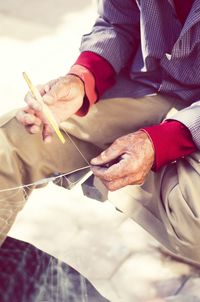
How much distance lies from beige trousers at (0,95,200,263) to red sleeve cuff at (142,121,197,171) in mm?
20

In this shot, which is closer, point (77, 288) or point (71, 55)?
point (77, 288)

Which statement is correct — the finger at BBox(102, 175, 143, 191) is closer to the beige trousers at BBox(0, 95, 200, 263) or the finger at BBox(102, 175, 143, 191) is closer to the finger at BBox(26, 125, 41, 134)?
the beige trousers at BBox(0, 95, 200, 263)

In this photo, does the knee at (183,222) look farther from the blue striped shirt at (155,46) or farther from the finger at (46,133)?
the finger at (46,133)

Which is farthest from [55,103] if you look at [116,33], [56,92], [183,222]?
[183,222]

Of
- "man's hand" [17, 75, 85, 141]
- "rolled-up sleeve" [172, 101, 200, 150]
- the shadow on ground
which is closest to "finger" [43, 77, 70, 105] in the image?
"man's hand" [17, 75, 85, 141]

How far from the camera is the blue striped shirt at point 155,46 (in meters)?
1.13

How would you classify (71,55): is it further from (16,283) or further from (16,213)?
(16,283)

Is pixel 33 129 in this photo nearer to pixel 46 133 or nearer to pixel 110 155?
pixel 46 133

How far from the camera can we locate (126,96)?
4.19 ft

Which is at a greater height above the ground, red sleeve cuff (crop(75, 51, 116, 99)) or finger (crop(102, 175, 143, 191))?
red sleeve cuff (crop(75, 51, 116, 99))

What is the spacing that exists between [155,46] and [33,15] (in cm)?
169

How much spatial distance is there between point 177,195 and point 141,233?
0.24m

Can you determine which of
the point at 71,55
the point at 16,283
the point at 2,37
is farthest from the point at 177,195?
the point at 2,37

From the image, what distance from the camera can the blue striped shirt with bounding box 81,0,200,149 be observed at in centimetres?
113
